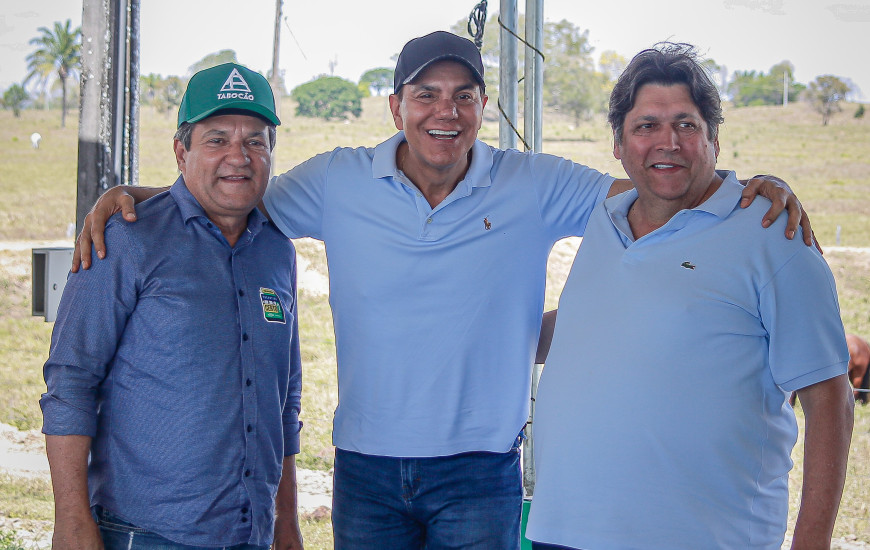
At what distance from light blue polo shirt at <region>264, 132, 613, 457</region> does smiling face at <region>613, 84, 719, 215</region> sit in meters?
0.36

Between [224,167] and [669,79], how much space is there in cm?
101

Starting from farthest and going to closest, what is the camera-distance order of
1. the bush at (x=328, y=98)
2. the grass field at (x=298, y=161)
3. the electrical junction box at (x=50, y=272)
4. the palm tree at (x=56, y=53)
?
the bush at (x=328, y=98), the grass field at (x=298, y=161), the palm tree at (x=56, y=53), the electrical junction box at (x=50, y=272)

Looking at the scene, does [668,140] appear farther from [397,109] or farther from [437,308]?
[397,109]

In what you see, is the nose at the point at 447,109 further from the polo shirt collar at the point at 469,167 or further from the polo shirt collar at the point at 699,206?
the polo shirt collar at the point at 699,206

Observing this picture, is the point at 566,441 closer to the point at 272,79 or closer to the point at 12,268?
the point at 272,79

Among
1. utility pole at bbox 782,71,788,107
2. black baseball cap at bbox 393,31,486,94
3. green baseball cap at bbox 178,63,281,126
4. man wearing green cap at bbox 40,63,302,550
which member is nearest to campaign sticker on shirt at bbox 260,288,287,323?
man wearing green cap at bbox 40,63,302,550

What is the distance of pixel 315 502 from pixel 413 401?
323 centimetres

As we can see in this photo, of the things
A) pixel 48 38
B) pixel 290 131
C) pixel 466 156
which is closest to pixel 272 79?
pixel 290 131

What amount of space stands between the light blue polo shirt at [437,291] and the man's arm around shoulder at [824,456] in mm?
720

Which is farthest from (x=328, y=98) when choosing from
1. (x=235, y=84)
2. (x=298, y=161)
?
(x=235, y=84)

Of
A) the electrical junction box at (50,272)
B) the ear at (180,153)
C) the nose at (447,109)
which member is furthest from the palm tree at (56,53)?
the nose at (447,109)

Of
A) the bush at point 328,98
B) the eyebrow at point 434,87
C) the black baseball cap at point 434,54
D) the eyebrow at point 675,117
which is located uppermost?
the bush at point 328,98

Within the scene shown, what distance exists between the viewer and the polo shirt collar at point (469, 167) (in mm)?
1984

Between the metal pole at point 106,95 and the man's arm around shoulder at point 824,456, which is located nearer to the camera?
the man's arm around shoulder at point 824,456
